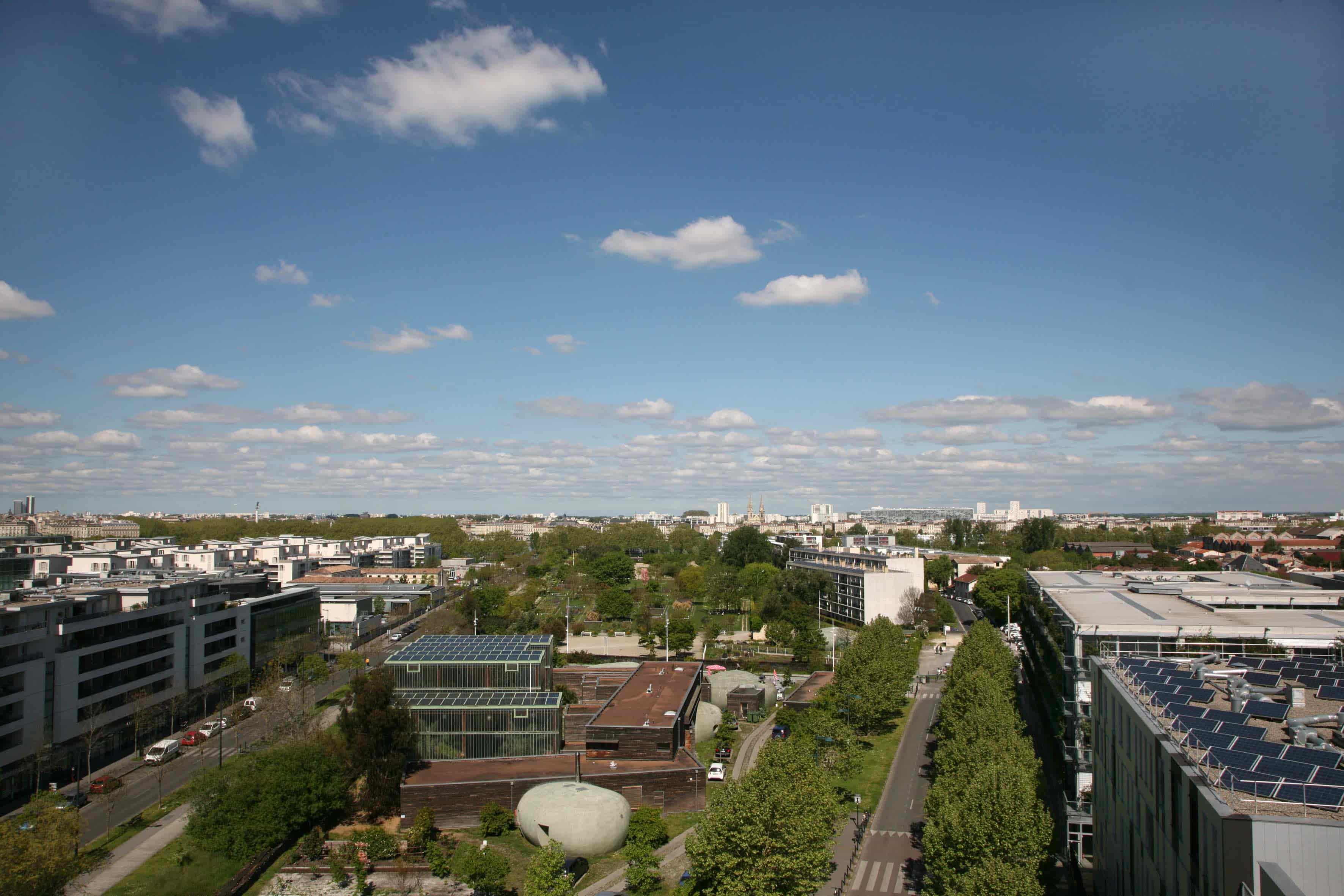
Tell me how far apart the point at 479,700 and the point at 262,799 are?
9.32 meters

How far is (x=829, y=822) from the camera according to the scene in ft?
79.4

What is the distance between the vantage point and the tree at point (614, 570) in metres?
95.1

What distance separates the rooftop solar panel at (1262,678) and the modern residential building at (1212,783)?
0.05m

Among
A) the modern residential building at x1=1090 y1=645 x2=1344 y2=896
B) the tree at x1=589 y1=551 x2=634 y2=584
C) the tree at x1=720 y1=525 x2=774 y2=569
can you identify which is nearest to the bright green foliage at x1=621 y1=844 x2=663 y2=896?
the modern residential building at x1=1090 y1=645 x2=1344 y2=896

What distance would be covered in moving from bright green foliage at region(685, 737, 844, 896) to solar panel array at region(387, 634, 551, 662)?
598 inches

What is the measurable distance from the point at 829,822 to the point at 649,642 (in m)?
41.8

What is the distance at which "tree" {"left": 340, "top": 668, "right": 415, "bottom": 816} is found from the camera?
98.1ft

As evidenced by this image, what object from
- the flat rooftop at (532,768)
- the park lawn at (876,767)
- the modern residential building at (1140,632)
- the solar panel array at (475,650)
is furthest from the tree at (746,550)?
the flat rooftop at (532,768)

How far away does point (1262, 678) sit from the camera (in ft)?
68.6

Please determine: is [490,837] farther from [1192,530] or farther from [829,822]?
[1192,530]

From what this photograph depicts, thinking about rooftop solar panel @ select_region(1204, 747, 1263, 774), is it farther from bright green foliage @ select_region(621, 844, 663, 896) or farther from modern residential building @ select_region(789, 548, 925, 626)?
modern residential building @ select_region(789, 548, 925, 626)

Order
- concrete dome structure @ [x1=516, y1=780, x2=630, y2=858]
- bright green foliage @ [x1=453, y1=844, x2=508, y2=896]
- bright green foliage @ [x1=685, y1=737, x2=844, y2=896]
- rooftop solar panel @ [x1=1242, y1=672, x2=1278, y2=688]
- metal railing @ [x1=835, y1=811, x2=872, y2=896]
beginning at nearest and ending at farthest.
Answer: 1. rooftop solar panel @ [x1=1242, y1=672, x2=1278, y2=688]
2. bright green foliage @ [x1=685, y1=737, x2=844, y2=896]
3. bright green foliage @ [x1=453, y1=844, x2=508, y2=896]
4. metal railing @ [x1=835, y1=811, x2=872, y2=896]
5. concrete dome structure @ [x1=516, y1=780, x2=630, y2=858]

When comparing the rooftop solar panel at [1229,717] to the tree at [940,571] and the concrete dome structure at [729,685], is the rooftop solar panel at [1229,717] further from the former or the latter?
the tree at [940,571]

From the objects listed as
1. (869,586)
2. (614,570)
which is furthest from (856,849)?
(614,570)
